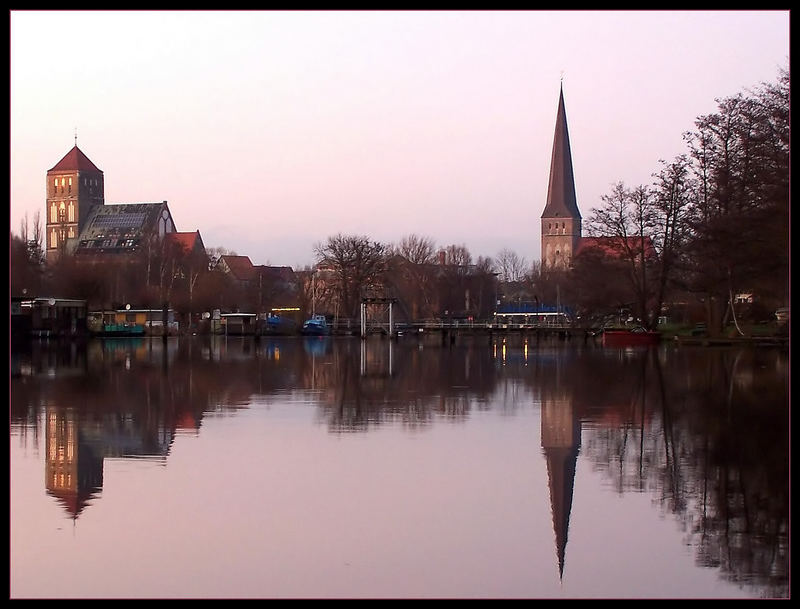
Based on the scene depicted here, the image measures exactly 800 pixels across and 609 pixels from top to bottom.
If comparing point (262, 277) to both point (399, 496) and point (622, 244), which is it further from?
Result: point (399, 496)

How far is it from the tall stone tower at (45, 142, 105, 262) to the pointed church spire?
65.2 meters

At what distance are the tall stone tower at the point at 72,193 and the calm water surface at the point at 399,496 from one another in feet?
449

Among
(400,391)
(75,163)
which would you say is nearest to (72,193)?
(75,163)

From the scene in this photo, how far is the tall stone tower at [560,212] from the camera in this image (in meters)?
154

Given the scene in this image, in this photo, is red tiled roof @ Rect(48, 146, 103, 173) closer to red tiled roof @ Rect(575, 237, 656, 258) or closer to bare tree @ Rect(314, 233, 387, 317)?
bare tree @ Rect(314, 233, 387, 317)

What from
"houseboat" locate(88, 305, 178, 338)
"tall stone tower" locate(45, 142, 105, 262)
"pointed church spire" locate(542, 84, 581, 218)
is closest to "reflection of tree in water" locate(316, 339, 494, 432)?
"houseboat" locate(88, 305, 178, 338)

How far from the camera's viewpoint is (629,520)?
9.89m

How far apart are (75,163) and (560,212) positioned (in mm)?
71182

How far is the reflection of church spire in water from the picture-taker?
9758 mm

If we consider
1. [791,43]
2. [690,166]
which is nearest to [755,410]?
[791,43]

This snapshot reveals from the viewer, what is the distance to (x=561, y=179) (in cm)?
16000

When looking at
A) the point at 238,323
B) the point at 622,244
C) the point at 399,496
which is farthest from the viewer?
the point at 238,323

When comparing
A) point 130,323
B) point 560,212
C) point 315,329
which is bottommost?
point 315,329

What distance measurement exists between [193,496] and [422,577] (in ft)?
13.0
